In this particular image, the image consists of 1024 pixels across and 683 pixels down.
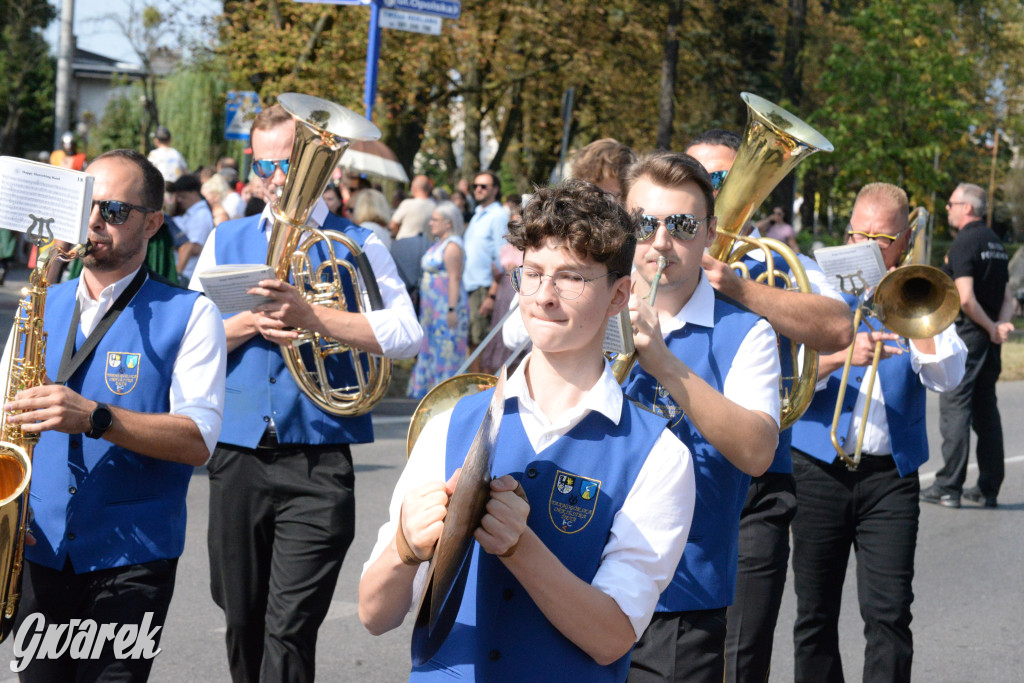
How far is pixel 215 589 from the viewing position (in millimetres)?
4055

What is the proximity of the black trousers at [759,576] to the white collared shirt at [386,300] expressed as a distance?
129 cm

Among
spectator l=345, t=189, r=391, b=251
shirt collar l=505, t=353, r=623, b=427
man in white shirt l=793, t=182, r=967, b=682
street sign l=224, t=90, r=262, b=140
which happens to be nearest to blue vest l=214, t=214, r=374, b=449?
man in white shirt l=793, t=182, r=967, b=682

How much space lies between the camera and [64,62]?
66.4ft

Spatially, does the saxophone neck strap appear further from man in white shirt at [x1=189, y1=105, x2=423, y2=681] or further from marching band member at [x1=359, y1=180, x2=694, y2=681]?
marching band member at [x1=359, y1=180, x2=694, y2=681]

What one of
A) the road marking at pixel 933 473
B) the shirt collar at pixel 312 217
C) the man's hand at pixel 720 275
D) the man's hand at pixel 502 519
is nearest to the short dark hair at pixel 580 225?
the man's hand at pixel 502 519

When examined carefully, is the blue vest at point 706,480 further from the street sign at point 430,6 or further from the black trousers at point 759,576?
the street sign at point 430,6

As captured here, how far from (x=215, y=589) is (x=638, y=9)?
20.5 metres

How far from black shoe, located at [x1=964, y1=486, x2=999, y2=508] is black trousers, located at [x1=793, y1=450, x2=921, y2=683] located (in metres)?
4.41

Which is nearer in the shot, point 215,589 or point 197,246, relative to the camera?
point 215,589

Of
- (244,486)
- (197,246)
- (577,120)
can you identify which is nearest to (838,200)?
(577,120)

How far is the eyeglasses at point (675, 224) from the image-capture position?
9.77ft

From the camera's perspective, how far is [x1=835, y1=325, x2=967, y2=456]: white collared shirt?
4.41 metres

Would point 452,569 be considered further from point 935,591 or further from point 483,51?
point 483,51

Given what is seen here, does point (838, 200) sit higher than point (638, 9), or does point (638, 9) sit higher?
point (638, 9)
